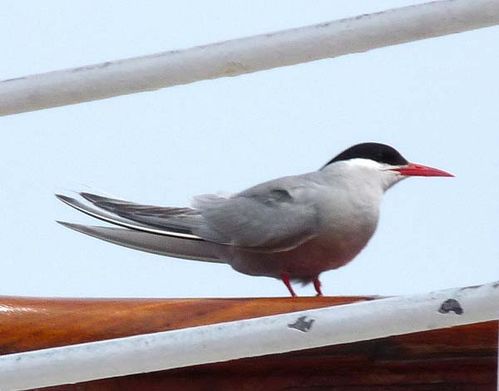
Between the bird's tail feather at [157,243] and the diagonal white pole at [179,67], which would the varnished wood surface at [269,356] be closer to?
the diagonal white pole at [179,67]

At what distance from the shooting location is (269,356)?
2.93ft

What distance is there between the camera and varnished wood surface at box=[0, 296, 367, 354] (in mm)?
903

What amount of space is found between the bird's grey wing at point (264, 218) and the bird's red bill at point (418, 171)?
0.31m

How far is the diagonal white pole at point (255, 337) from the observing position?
2.50ft

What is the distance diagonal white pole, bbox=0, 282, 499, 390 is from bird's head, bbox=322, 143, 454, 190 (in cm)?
180

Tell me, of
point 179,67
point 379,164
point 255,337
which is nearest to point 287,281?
point 379,164

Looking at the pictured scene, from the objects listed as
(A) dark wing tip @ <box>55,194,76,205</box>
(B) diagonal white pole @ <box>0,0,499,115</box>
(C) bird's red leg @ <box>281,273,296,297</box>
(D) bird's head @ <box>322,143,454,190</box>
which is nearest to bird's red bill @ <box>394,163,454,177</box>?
(D) bird's head @ <box>322,143,454,190</box>

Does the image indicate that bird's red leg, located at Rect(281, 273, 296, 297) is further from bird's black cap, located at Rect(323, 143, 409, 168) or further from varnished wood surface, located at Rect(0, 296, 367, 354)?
varnished wood surface, located at Rect(0, 296, 367, 354)

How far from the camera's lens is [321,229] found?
2.28 meters

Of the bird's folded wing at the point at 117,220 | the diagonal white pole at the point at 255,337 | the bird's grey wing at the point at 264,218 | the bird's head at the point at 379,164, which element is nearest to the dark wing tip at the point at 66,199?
the bird's folded wing at the point at 117,220

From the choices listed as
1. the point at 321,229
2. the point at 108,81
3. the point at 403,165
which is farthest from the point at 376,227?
the point at 108,81

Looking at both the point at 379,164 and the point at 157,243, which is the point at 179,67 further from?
the point at 379,164

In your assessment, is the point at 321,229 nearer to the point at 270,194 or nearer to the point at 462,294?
the point at 270,194

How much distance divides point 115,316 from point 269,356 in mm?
117
